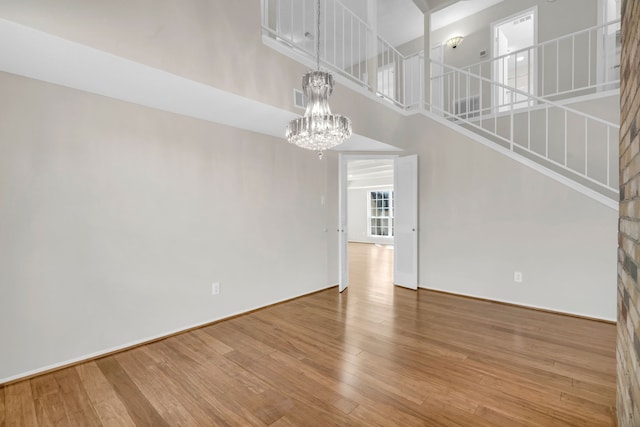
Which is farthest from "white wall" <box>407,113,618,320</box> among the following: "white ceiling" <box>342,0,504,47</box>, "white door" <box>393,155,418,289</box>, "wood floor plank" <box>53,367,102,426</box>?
"wood floor plank" <box>53,367,102,426</box>

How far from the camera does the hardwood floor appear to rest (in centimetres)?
177

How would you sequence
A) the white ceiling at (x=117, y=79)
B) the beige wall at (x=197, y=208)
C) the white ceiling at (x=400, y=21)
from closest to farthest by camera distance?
1. the white ceiling at (x=117, y=79)
2. the beige wall at (x=197, y=208)
3. the white ceiling at (x=400, y=21)

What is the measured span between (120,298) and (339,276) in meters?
2.82

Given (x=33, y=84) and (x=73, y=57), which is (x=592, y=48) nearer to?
(x=73, y=57)

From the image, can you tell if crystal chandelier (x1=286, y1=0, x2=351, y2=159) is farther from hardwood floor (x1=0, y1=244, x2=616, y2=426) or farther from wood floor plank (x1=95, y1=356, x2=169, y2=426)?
wood floor plank (x1=95, y1=356, x2=169, y2=426)

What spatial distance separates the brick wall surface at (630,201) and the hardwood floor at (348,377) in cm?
81

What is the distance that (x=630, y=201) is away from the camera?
47.9 inches

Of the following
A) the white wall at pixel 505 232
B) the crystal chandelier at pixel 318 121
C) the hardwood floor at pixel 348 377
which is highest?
the crystal chandelier at pixel 318 121

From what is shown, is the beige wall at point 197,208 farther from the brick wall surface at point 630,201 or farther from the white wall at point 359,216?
Answer: the white wall at point 359,216

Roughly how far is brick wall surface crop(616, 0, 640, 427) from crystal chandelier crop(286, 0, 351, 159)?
1564 millimetres

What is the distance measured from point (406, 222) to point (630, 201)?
133 inches

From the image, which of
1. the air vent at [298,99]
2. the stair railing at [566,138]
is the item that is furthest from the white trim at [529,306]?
the air vent at [298,99]

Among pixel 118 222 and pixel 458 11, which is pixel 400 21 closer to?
pixel 458 11

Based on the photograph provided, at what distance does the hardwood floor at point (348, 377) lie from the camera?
177 cm
